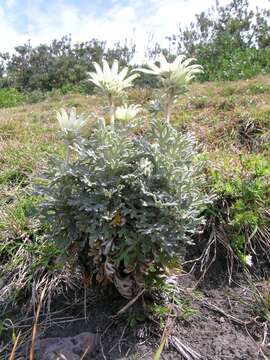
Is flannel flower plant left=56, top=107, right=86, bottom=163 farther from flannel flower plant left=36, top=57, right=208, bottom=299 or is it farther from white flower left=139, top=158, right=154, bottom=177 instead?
white flower left=139, top=158, right=154, bottom=177

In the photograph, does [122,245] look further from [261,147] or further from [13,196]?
[261,147]

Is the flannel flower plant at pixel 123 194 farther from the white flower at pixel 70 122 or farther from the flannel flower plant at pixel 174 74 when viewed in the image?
the flannel flower plant at pixel 174 74

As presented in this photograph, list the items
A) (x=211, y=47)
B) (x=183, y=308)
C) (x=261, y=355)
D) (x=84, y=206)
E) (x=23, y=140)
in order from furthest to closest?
(x=211, y=47), (x=23, y=140), (x=183, y=308), (x=261, y=355), (x=84, y=206)

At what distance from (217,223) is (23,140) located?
9.69 ft

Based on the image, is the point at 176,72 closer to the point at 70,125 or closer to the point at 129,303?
the point at 70,125

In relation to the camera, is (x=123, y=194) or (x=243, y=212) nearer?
(x=123, y=194)

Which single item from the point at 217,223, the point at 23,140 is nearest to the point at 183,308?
the point at 217,223

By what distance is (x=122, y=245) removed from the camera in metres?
1.96

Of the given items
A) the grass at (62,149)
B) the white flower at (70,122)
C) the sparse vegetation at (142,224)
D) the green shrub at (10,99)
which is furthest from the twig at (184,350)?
the green shrub at (10,99)

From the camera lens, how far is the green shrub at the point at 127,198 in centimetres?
191

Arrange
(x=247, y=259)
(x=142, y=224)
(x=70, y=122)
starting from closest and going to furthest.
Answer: (x=142, y=224)
(x=70, y=122)
(x=247, y=259)

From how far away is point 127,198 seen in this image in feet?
6.35

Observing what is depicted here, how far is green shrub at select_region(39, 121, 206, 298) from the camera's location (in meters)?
1.91

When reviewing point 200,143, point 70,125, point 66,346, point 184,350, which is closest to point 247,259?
point 184,350
